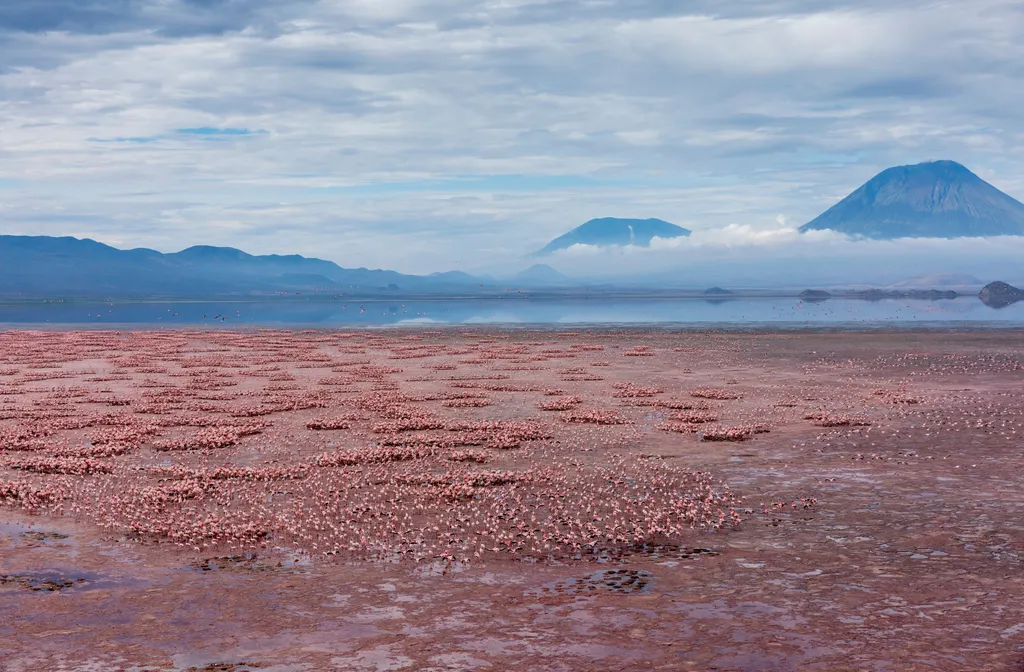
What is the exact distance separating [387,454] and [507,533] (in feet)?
26.3

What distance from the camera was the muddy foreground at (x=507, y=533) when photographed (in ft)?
36.5

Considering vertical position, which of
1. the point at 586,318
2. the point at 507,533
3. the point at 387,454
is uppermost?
the point at 586,318

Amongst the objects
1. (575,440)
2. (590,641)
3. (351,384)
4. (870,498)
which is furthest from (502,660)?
(351,384)

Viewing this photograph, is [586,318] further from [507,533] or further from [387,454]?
[507,533]

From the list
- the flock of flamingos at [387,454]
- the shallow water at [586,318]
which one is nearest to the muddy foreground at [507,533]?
the flock of flamingos at [387,454]

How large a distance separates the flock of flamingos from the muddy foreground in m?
0.11

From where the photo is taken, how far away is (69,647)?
36.1 ft

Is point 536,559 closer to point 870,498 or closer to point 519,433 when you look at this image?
point 870,498

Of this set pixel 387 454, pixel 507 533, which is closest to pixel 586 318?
pixel 387 454

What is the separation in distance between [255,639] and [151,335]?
7792 centimetres

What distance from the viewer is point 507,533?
16156 millimetres

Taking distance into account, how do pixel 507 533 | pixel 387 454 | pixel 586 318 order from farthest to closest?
pixel 586 318
pixel 387 454
pixel 507 533

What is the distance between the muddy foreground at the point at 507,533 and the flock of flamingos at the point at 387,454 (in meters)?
0.11

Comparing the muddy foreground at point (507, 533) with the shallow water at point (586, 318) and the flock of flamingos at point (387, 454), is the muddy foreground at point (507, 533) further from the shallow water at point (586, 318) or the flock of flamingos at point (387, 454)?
the shallow water at point (586, 318)
